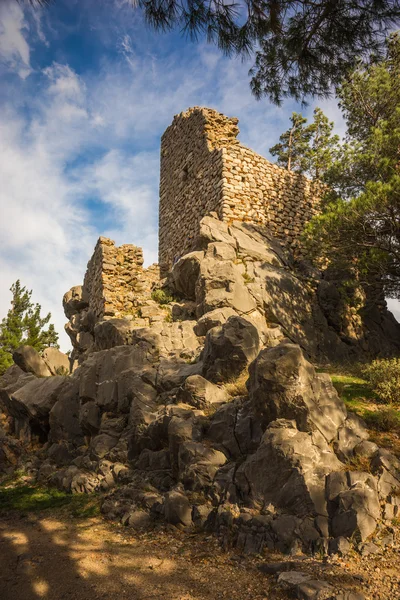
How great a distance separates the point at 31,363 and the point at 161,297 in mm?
6712

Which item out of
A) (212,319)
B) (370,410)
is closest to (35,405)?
(212,319)

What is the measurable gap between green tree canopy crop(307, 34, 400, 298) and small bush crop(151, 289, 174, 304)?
5932 millimetres

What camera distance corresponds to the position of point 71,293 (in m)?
22.4

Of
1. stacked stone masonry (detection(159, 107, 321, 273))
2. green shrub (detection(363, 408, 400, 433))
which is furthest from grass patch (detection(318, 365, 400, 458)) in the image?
stacked stone masonry (detection(159, 107, 321, 273))

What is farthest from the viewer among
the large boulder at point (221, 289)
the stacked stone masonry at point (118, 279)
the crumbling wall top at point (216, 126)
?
the crumbling wall top at point (216, 126)

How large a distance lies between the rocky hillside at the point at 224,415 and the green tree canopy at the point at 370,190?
264cm

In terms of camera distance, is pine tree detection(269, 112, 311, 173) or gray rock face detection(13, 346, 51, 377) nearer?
gray rock face detection(13, 346, 51, 377)

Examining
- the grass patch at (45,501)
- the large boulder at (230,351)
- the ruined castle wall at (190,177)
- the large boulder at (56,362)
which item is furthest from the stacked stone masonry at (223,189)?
the grass patch at (45,501)

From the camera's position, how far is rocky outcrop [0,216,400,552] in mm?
6227

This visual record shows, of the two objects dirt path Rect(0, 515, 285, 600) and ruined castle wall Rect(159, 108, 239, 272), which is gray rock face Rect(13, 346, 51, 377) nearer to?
ruined castle wall Rect(159, 108, 239, 272)

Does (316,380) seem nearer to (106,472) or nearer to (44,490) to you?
(106,472)

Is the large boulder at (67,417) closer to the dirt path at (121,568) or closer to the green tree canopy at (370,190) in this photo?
the dirt path at (121,568)

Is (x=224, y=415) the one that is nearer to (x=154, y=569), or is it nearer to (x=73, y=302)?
(x=154, y=569)

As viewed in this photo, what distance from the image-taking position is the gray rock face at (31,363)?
58.3 ft
